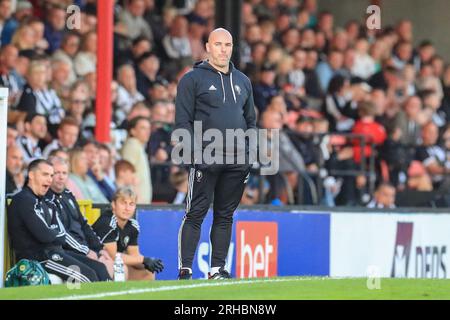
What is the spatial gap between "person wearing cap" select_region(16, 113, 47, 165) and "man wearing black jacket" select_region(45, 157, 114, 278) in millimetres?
2084

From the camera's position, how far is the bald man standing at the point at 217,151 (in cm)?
1041

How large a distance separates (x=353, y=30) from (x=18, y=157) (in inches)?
364

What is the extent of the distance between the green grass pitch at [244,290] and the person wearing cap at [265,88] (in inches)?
320

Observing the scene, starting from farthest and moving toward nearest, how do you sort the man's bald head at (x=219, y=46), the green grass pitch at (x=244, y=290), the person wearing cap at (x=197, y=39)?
the person wearing cap at (x=197, y=39)
the man's bald head at (x=219, y=46)
the green grass pitch at (x=244, y=290)

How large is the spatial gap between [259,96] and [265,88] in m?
0.24

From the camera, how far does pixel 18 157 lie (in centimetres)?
1345

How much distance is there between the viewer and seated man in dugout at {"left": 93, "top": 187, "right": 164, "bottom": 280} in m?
12.6

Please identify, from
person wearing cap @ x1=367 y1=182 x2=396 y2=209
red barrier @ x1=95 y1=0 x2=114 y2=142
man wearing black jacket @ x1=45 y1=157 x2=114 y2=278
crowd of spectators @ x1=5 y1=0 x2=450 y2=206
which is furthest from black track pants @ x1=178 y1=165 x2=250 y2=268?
person wearing cap @ x1=367 y1=182 x2=396 y2=209

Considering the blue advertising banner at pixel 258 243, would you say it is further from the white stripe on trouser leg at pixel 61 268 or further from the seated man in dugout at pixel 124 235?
the white stripe on trouser leg at pixel 61 268

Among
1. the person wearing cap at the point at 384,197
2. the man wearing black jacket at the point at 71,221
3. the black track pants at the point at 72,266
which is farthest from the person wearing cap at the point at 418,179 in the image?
the black track pants at the point at 72,266

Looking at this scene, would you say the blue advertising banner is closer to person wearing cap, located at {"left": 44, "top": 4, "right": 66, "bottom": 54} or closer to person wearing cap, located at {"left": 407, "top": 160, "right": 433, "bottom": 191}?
person wearing cap, located at {"left": 44, "top": 4, "right": 66, "bottom": 54}

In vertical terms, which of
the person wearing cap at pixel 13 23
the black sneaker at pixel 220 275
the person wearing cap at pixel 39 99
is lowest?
the black sneaker at pixel 220 275
